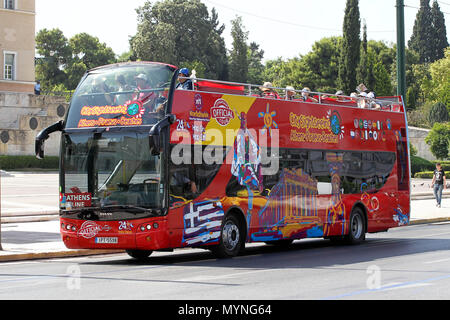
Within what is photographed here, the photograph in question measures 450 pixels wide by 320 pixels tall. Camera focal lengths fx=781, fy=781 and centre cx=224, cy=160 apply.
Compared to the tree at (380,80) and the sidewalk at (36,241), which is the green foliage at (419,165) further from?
the sidewalk at (36,241)

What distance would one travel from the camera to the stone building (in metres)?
64.2

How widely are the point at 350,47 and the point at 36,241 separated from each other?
61512mm

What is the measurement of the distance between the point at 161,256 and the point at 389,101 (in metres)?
9.18

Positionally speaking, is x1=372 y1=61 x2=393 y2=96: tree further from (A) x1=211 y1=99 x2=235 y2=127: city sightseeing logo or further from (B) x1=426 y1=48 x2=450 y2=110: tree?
(A) x1=211 y1=99 x2=235 y2=127: city sightseeing logo

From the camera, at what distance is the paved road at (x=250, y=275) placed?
1052cm

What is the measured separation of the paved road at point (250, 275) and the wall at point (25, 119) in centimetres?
4230

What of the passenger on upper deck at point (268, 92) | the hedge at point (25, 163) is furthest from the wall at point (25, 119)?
the passenger on upper deck at point (268, 92)

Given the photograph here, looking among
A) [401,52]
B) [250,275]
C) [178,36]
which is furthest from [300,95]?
[178,36]

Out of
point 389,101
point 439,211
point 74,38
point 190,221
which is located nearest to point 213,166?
point 190,221

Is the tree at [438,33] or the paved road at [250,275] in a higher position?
the tree at [438,33]

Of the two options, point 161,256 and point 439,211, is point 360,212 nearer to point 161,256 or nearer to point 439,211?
point 161,256

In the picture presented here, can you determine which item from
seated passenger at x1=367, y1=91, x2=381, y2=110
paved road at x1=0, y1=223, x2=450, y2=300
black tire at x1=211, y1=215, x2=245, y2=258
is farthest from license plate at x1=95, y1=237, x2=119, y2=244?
seated passenger at x1=367, y1=91, x2=381, y2=110

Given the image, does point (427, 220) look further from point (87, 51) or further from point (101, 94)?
point (87, 51)

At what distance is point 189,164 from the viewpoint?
49.8 ft
